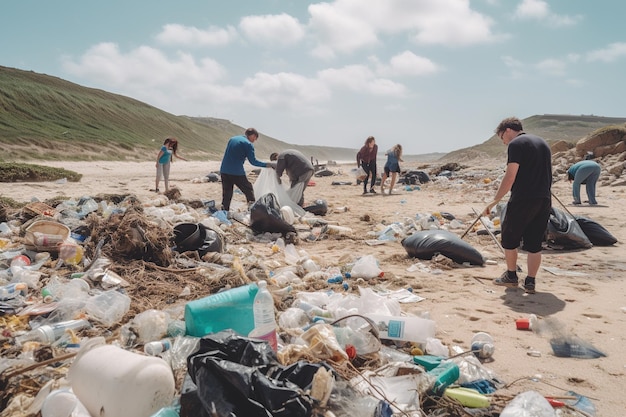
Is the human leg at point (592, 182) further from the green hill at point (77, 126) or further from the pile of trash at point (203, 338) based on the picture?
the green hill at point (77, 126)

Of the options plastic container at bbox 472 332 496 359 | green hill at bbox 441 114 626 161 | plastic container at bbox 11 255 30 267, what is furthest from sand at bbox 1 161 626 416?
green hill at bbox 441 114 626 161

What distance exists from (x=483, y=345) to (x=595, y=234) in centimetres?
423

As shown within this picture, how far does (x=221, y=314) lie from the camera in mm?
2609

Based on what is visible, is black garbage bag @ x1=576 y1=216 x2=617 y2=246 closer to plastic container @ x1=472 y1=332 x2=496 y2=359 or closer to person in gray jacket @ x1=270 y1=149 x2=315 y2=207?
plastic container @ x1=472 y1=332 x2=496 y2=359

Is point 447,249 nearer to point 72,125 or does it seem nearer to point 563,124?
point 72,125

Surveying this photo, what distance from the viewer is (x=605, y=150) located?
16766 mm

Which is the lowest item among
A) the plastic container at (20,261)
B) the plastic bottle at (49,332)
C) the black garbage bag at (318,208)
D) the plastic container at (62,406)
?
the plastic bottle at (49,332)

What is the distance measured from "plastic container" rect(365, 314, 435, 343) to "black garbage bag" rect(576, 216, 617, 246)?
4.25m

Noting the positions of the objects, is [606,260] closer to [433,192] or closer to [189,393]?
[189,393]

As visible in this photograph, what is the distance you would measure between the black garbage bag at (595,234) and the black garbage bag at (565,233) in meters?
0.20

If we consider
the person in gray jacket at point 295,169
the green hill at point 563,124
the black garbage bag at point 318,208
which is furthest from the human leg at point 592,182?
the green hill at point 563,124

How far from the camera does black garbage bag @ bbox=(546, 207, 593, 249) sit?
5715 millimetres

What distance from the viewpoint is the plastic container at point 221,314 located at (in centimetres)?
258

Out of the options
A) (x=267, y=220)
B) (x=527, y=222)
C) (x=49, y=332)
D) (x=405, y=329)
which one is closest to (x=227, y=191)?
(x=267, y=220)
